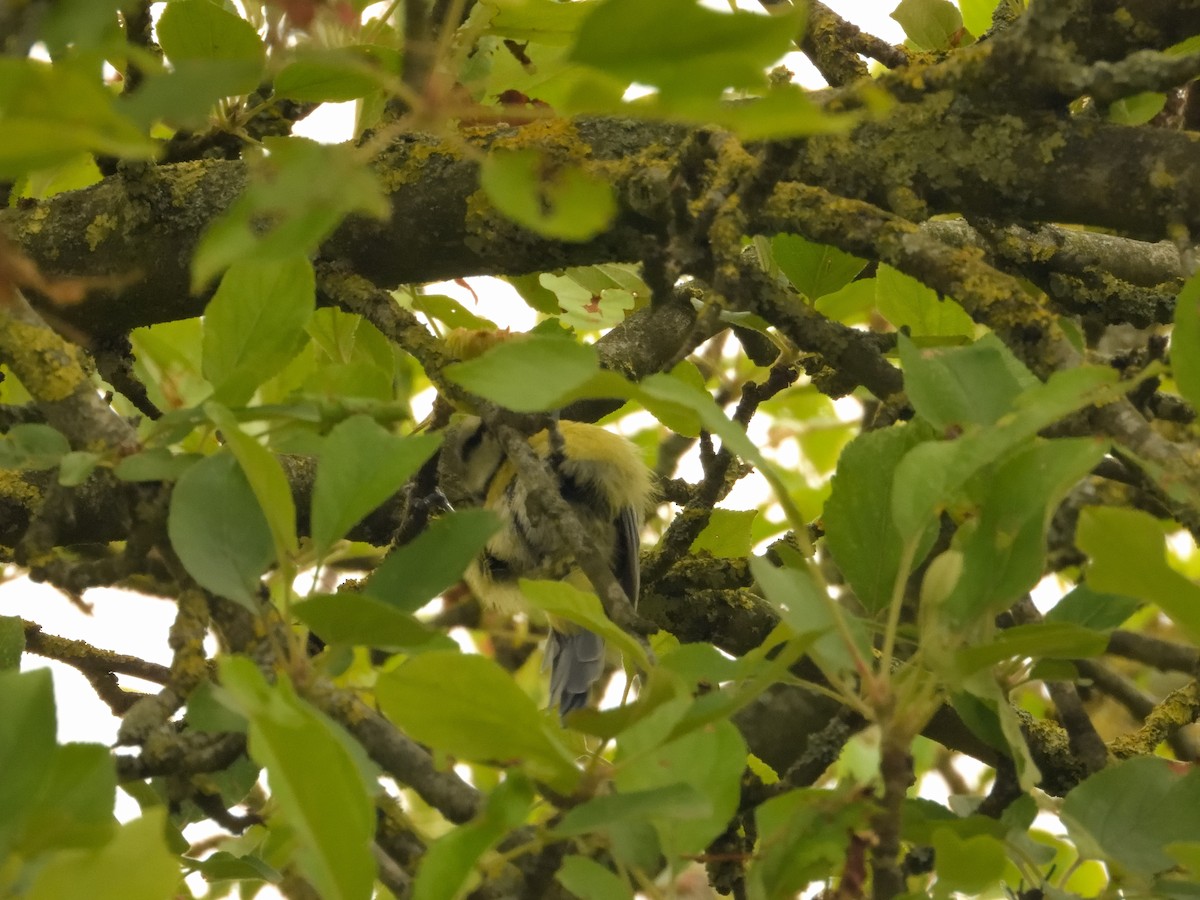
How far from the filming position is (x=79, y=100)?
19.1 inches

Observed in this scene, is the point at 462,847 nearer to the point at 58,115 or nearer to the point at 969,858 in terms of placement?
the point at 969,858

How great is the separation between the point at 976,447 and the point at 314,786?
0.37 meters

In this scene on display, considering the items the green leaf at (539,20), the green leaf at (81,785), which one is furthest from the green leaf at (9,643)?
the green leaf at (539,20)

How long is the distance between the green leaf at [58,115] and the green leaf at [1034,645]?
18.4 inches

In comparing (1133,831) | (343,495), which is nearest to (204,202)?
(343,495)

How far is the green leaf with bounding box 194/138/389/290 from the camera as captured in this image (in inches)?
18.6

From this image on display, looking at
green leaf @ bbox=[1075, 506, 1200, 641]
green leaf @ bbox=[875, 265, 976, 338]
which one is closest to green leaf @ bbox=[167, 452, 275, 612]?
green leaf @ bbox=[1075, 506, 1200, 641]

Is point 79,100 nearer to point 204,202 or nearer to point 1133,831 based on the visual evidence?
point 1133,831

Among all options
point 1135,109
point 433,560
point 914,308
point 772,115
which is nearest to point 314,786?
point 433,560

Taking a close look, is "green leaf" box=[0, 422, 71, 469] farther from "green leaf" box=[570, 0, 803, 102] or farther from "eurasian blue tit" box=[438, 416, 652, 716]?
"eurasian blue tit" box=[438, 416, 652, 716]

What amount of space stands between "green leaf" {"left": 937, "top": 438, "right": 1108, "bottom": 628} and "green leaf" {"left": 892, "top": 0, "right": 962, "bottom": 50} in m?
0.85

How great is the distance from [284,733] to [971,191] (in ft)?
2.62

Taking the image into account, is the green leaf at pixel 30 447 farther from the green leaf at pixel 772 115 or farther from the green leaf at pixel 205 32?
the green leaf at pixel 772 115

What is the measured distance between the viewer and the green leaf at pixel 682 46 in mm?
481
